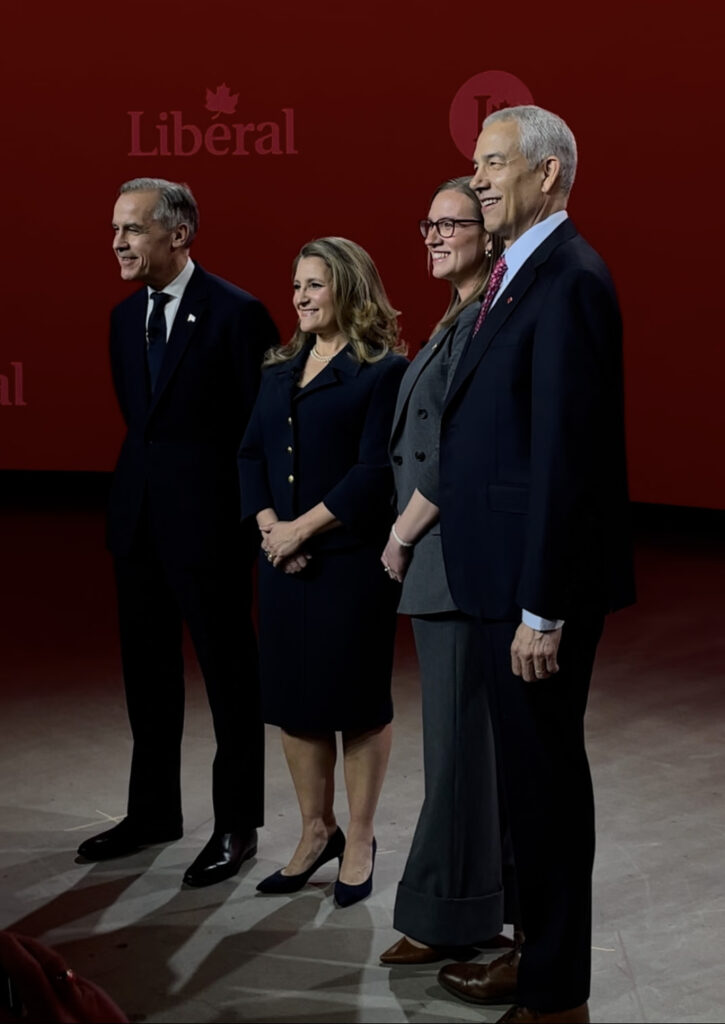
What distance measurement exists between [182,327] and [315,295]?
1.25 ft

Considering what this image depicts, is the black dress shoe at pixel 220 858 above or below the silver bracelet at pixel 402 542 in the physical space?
below

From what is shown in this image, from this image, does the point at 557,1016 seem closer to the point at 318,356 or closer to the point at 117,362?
the point at 318,356

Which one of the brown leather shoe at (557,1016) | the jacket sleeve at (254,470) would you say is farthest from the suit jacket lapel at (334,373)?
the brown leather shoe at (557,1016)

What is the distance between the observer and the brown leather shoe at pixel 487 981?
2783mm

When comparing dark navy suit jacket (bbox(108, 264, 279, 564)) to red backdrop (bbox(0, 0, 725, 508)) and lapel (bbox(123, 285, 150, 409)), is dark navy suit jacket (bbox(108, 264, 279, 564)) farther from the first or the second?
red backdrop (bbox(0, 0, 725, 508))

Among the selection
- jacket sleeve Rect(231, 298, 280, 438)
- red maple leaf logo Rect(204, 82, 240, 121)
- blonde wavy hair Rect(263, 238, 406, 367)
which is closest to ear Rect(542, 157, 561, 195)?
blonde wavy hair Rect(263, 238, 406, 367)

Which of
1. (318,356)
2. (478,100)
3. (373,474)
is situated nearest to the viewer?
(373,474)

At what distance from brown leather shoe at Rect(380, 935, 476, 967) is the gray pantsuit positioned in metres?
0.04

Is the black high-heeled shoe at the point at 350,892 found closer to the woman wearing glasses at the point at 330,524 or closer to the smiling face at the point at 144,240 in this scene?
the woman wearing glasses at the point at 330,524

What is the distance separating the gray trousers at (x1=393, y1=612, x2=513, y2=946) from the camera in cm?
287

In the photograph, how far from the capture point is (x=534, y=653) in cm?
238

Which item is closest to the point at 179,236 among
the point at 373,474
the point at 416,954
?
the point at 373,474

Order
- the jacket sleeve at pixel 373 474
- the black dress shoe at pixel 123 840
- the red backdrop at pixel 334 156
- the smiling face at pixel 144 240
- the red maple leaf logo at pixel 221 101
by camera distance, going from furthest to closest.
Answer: the red maple leaf logo at pixel 221 101
the red backdrop at pixel 334 156
the black dress shoe at pixel 123 840
the smiling face at pixel 144 240
the jacket sleeve at pixel 373 474

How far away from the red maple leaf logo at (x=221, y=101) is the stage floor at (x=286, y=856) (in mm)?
3902
